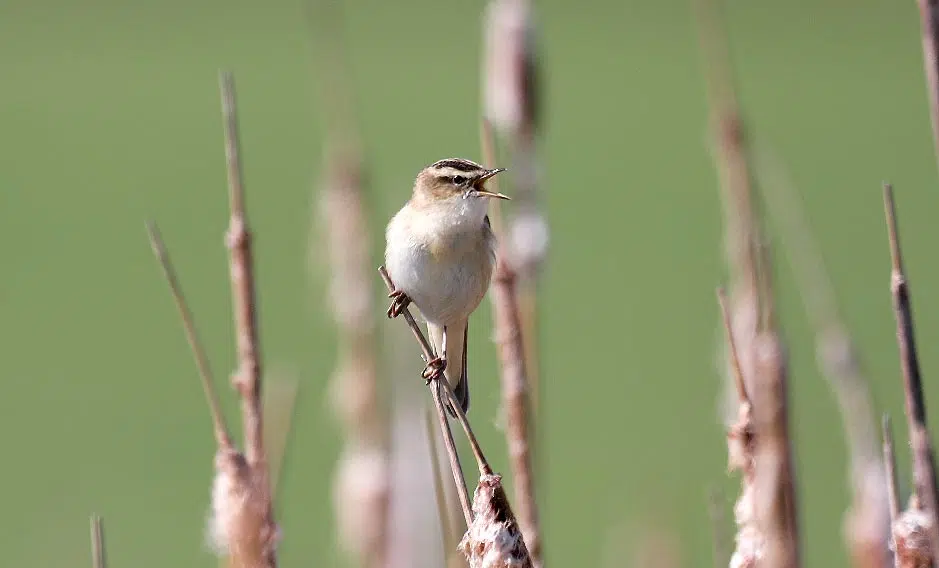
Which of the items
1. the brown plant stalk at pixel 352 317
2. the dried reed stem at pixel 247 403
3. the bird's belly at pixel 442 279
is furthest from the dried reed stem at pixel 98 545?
the bird's belly at pixel 442 279

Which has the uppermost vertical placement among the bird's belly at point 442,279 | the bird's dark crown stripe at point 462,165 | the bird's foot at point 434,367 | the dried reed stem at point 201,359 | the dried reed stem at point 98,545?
the bird's dark crown stripe at point 462,165

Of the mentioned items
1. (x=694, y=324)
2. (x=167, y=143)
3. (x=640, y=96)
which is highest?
(x=640, y=96)

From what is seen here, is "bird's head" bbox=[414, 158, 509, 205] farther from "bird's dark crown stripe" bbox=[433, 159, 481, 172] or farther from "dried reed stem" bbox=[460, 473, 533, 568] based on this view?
"dried reed stem" bbox=[460, 473, 533, 568]

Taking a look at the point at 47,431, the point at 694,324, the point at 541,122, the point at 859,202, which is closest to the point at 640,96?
the point at 859,202

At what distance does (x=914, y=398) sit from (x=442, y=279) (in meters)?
1.27

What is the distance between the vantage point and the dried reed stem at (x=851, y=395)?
1.78 meters

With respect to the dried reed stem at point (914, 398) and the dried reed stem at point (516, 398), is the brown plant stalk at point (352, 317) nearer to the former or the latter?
the dried reed stem at point (516, 398)

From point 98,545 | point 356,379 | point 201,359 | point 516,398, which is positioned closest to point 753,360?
point 516,398

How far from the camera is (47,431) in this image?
722 cm

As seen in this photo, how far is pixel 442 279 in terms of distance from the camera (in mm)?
2566

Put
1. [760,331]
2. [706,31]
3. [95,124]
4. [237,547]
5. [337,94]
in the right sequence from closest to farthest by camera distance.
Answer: [237,547] → [760,331] → [706,31] → [337,94] → [95,124]

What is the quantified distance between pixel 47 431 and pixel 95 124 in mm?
4709

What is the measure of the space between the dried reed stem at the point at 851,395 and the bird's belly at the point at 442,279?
26.3 inches

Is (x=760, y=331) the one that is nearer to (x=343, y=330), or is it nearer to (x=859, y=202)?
(x=343, y=330)
